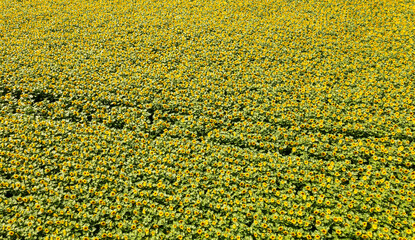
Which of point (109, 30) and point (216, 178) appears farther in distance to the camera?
point (109, 30)

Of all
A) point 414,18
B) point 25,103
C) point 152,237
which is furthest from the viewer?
point 414,18

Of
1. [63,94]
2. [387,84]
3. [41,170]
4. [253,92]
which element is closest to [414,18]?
[387,84]

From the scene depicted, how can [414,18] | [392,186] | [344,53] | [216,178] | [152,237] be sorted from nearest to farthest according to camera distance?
[152,237], [392,186], [216,178], [344,53], [414,18]

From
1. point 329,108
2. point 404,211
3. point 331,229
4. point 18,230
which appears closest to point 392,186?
point 404,211

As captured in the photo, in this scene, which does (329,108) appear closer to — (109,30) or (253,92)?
(253,92)

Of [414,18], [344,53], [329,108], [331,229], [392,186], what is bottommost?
[331,229]

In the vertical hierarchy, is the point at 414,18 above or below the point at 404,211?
above
